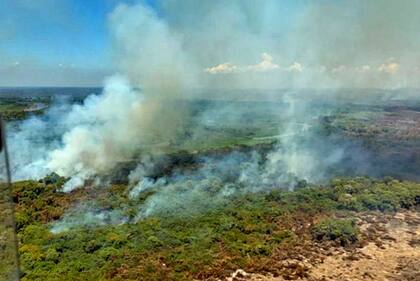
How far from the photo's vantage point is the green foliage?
19.3m

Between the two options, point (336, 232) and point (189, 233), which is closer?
point (189, 233)

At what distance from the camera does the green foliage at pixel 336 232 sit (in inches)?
760

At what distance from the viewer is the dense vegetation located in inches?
627

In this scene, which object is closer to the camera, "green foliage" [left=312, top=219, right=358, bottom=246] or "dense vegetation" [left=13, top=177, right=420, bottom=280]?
"dense vegetation" [left=13, top=177, right=420, bottom=280]

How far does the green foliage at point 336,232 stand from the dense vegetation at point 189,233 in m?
0.05

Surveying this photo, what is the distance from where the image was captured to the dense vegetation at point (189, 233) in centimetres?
1593

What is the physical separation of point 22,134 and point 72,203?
2685 cm

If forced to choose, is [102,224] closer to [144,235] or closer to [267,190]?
[144,235]

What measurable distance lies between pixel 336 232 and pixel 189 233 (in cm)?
721

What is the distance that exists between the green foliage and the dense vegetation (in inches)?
1.9

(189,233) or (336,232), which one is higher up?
(189,233)

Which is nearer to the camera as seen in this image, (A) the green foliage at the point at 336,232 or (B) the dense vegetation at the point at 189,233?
(B) the dense vegetation at the point at 189,233

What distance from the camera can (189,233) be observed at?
1908 centimetres

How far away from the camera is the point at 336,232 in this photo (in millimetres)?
19438
